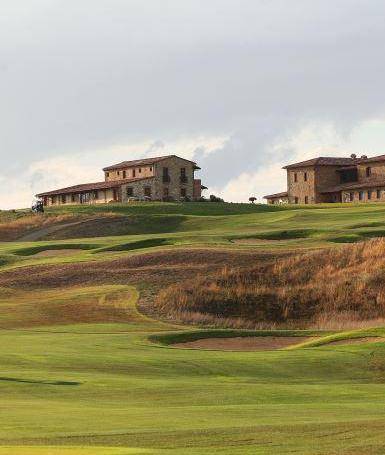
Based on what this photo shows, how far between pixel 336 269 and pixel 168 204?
63.1 meters

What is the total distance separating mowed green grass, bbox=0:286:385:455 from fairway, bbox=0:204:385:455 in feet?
0.14

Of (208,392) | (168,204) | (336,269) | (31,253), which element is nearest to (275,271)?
(336,269)

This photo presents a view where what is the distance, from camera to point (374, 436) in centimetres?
2125

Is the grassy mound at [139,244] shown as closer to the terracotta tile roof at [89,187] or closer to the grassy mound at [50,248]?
the grassy mound at [50,248]

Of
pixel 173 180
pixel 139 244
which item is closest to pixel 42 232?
pixel 139 244

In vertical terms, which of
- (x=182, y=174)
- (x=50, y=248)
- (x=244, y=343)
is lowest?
(x=244, y=343)

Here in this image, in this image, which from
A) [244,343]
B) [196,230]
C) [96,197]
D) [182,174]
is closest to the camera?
[244,343]

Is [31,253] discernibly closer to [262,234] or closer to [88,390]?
[262,234]

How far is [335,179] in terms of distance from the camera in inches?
6476

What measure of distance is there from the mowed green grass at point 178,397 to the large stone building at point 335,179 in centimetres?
10179

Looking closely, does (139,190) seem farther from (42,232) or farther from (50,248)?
(50,248)

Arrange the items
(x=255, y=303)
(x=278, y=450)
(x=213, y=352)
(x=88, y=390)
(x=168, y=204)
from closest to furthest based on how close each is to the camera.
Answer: (x=278, y=450) < (x=88, y=390) < (x=213, y=352) < (x=255, y=303) < (x=168, y=204)

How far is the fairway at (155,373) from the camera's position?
2147cm

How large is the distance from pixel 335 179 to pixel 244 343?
114594mm
